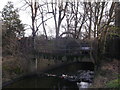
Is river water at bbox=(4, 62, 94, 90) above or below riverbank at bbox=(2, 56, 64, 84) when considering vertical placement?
below

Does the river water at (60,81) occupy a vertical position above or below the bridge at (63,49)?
below

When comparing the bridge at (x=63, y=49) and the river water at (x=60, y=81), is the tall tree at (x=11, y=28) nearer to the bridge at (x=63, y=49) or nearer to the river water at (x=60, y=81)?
the bridge at (x=63, y=49)

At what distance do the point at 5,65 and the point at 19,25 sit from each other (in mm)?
8593

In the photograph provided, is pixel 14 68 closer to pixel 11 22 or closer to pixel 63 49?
pixel 63 49

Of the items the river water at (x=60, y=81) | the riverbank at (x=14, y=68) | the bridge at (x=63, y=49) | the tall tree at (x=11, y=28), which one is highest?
the tall tree at (x=11, y=28)

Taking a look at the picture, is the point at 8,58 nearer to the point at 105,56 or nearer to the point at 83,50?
the point at 83,50

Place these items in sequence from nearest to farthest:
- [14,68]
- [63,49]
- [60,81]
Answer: [60,81], [14,68], [63,49]

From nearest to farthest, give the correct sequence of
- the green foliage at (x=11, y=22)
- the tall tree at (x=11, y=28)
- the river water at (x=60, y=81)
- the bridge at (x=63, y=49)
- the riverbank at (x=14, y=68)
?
the river water at (x=60, y=81) < the riverbank at (x=14, y=68) < the bridge at (x=63, y=49) < the tall tree at (x=11, y=28) < the green foliage at (x=11, y=22)

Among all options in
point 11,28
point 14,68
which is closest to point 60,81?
point 14,68

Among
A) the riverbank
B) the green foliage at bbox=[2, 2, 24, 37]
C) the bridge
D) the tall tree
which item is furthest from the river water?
the green foliage at bbox=[2, 2, 24, 37]

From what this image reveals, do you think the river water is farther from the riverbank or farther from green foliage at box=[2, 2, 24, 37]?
green foliage at box=[2, 2, 24, 37]

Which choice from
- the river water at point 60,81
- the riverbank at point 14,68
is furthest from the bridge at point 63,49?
the riverbank at point 14,68

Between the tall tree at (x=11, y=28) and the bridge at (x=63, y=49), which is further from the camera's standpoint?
the tall tree at (x=11, y=28)

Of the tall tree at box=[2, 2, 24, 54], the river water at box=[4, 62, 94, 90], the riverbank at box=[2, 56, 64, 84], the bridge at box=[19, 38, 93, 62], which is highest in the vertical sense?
the tall tree at box=[2, 2, 24, 54]
